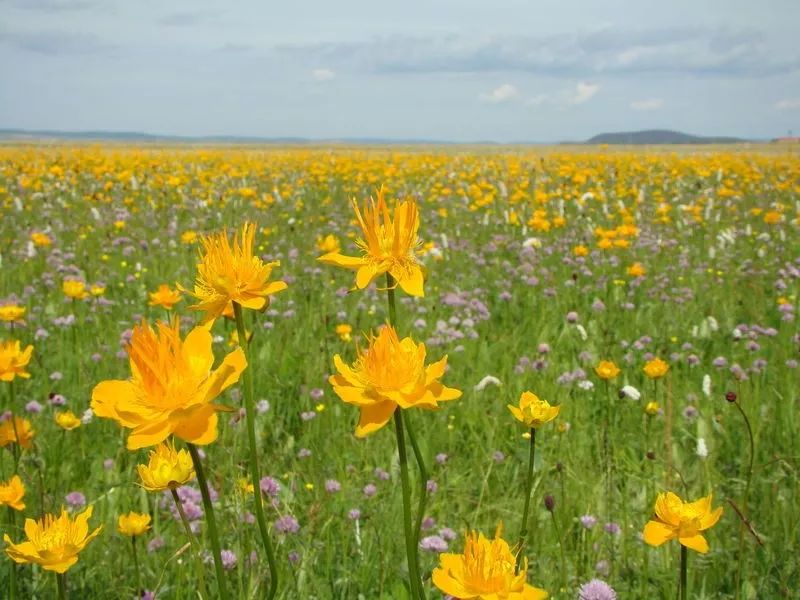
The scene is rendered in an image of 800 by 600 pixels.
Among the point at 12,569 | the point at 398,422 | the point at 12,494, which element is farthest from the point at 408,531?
the point at 12,494

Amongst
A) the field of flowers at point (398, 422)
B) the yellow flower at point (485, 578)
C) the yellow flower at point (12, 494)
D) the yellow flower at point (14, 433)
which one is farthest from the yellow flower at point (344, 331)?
the yellow flower at point (485, 578)

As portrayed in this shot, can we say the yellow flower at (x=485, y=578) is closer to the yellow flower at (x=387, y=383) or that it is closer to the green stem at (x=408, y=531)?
the green stem at (x=408, y=531)

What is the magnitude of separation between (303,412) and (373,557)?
3.85ft

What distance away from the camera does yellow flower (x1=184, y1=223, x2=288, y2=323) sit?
3.42 ft

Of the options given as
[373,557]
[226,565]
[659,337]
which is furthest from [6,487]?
[659,337]

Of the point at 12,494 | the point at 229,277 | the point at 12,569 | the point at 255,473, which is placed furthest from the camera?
the point at 12,494

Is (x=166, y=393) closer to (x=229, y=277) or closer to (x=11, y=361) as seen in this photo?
(x=229, y=277)

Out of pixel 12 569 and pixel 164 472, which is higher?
pixel 164 472

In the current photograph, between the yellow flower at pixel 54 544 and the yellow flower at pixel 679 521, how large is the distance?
0.95 m

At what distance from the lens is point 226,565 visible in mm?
1911

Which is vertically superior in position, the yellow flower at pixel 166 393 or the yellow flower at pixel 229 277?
the yellow flower at pixel 229 277

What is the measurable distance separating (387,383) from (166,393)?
272 millimetres

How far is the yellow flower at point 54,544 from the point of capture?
1232 millimetres

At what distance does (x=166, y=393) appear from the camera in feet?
2.94
